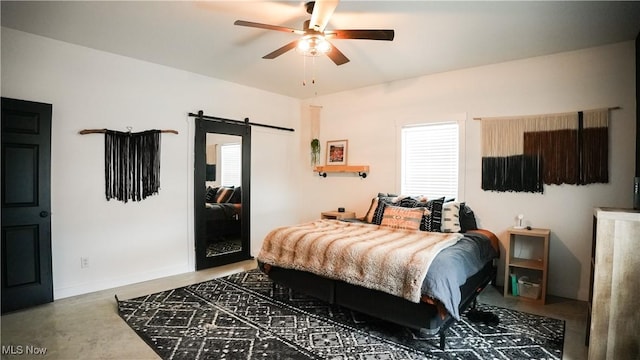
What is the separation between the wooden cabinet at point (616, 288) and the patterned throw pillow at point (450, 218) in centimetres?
149

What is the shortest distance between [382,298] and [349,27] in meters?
2.43

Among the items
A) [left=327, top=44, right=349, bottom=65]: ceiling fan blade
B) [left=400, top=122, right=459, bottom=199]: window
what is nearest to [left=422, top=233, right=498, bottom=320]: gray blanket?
[left=400, top=122, right=459, bottom=199]: window

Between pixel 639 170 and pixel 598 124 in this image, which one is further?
pixel 598 124

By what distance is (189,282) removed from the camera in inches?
158

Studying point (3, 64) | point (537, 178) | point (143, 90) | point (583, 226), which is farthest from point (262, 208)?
point (583, 226)

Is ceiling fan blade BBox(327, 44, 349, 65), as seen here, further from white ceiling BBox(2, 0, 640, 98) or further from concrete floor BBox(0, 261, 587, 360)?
concrete floor BBox(0, 261, 587, 360)

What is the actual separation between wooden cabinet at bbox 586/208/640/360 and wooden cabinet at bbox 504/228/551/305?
1.15m

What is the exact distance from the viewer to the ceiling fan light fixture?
2.64 metres

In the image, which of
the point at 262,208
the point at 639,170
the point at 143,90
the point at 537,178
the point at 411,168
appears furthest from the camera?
the point at 262,208

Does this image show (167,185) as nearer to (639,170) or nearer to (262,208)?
(262,208)

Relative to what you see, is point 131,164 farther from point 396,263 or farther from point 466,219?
point 466,219

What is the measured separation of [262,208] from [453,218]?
298 centimetres

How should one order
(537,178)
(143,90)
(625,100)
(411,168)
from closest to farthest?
(625,100) < (537,178) < (143,90) < (411,168)

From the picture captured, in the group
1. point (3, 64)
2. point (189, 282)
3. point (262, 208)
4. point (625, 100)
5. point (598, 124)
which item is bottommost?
point (189, 282)
